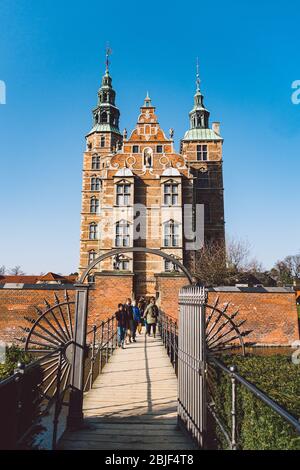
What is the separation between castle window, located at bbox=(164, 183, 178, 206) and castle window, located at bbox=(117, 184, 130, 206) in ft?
9.94

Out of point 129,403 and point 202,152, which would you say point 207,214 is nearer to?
point 202,152

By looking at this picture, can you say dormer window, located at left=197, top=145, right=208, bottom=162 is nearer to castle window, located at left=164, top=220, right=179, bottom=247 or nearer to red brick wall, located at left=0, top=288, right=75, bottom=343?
castle window, located at left=164, top=220, right=179, bottom=247

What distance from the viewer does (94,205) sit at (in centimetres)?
3941

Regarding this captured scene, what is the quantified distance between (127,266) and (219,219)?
38.9 feet

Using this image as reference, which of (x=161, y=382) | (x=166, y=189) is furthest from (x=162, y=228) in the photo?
(x=161, y=382)

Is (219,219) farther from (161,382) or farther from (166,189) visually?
(161,382)

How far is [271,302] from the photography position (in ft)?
60.7

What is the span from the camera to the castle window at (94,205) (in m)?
39.2

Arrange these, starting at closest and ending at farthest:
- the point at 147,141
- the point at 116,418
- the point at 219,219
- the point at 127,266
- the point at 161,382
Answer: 1. the point at 116,418
2. the point at 161,382
3. the point at 127,266
4. the point at 147,141
5. the point at 219,219

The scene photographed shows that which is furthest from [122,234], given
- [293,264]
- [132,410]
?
[293,264]

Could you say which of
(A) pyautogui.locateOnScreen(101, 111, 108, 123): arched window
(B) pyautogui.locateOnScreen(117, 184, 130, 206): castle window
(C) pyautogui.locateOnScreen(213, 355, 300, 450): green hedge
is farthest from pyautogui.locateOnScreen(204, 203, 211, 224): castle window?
(C) pyautogui.locateOnScreen(213, 355, 300, 450): green hedge

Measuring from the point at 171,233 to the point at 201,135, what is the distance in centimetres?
1403

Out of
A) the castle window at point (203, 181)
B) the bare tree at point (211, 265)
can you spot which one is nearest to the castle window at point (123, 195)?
the bare tree at point (211, 265)

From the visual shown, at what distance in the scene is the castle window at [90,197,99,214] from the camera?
3922 centimetres
